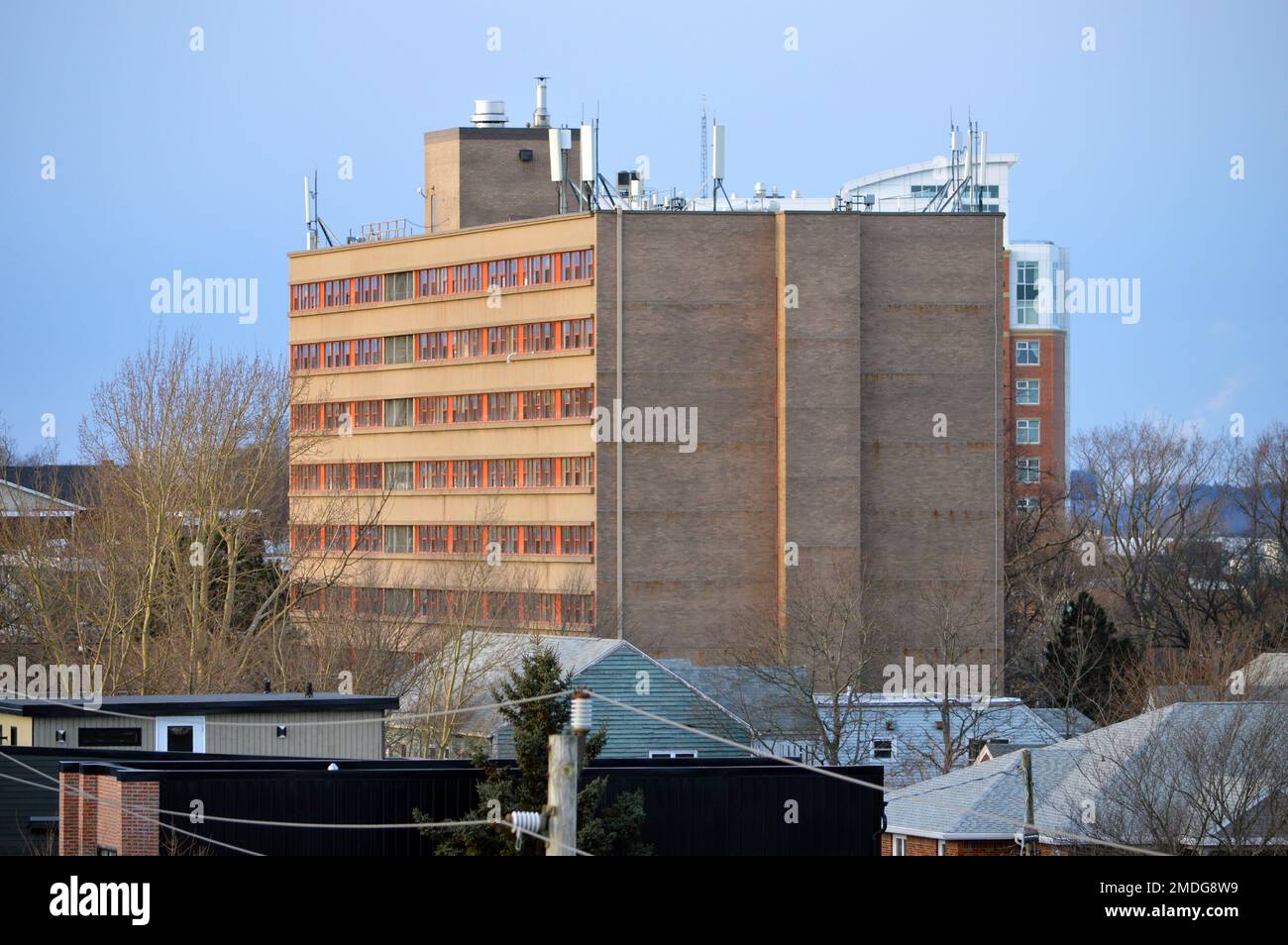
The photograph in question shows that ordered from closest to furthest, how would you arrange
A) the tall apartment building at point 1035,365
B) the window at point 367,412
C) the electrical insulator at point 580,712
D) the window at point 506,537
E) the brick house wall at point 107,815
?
the electrical insulator at point 580,712 < the brick house wall at point 107,815 < the window at point 506,537 < the window at point 367,412 < the tall apartment building at point 1035,365

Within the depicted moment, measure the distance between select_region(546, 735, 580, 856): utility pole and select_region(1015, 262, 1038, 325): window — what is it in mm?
142451

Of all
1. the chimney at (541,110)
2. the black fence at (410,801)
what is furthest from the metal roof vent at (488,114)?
the black fence at (410,801)

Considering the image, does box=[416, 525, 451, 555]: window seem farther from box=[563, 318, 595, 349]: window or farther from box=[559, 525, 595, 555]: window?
box=[563, 318, 595, 349]: window

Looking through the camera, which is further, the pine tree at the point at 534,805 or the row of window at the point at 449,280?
the row of window at the point at 449,280

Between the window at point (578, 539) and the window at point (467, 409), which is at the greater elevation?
the window at point (467, 409)

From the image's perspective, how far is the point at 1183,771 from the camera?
38594 millimetres

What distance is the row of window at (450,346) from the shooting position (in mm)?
90000

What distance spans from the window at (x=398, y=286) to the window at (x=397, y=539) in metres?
12.3

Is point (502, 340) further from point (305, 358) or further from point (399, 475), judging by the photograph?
point (305, 358)

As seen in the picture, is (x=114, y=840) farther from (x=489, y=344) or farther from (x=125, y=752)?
(x=489, y=344)

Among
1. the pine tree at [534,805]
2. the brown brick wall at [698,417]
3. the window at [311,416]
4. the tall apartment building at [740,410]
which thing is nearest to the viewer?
the pine tree at [534,805]

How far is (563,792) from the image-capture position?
53.7ft

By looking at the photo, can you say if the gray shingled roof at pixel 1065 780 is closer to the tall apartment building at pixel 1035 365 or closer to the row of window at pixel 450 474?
the row of window at pixel 450 474
